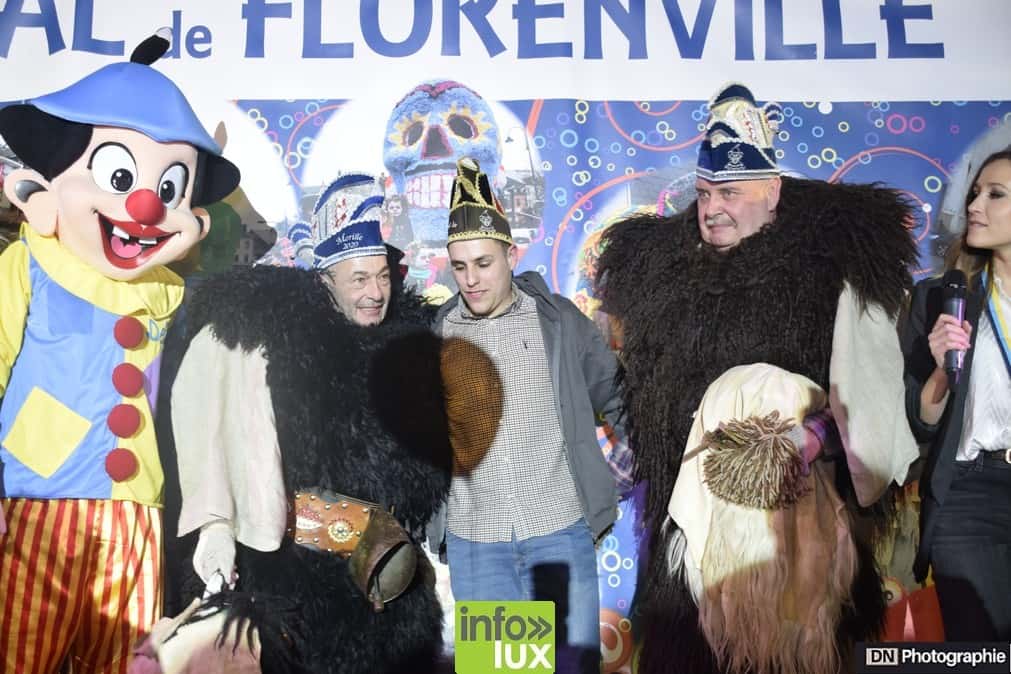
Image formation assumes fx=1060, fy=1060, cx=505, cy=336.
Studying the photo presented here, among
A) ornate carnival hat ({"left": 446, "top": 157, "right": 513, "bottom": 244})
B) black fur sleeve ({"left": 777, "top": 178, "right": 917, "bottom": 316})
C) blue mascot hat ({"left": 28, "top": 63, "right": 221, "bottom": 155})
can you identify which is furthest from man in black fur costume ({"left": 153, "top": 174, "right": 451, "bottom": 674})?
black fur sleeve ({"left": 777, "top": 178, "right": 917, "bottom": 316})

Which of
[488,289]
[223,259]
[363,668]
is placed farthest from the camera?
[223,259]

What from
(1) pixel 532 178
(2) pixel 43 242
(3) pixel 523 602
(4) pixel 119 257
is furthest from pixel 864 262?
(2) pixel 43 242

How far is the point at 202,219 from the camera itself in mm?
3199

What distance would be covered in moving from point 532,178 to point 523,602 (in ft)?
4.45

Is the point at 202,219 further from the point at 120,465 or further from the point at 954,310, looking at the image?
the point at 954,310

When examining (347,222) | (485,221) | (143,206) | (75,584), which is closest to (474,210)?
(485,221)

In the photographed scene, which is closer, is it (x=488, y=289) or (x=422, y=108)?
(x=488, y=289)

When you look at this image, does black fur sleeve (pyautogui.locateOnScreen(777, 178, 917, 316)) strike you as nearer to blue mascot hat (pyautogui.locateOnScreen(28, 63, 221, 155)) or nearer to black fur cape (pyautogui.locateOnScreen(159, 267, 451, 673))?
black fur cape (pyautogui.locateOnScreen(159, 267, 451, 673))

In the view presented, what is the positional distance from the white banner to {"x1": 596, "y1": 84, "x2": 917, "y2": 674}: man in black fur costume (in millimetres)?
372

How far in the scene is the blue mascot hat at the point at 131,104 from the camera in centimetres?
298

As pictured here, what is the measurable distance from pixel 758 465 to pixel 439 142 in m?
1.46

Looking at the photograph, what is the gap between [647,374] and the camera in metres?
3.23

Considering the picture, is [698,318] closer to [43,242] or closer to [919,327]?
[919,327]

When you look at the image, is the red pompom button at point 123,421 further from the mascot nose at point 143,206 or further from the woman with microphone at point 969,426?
the woman with microphone at point 969,426
